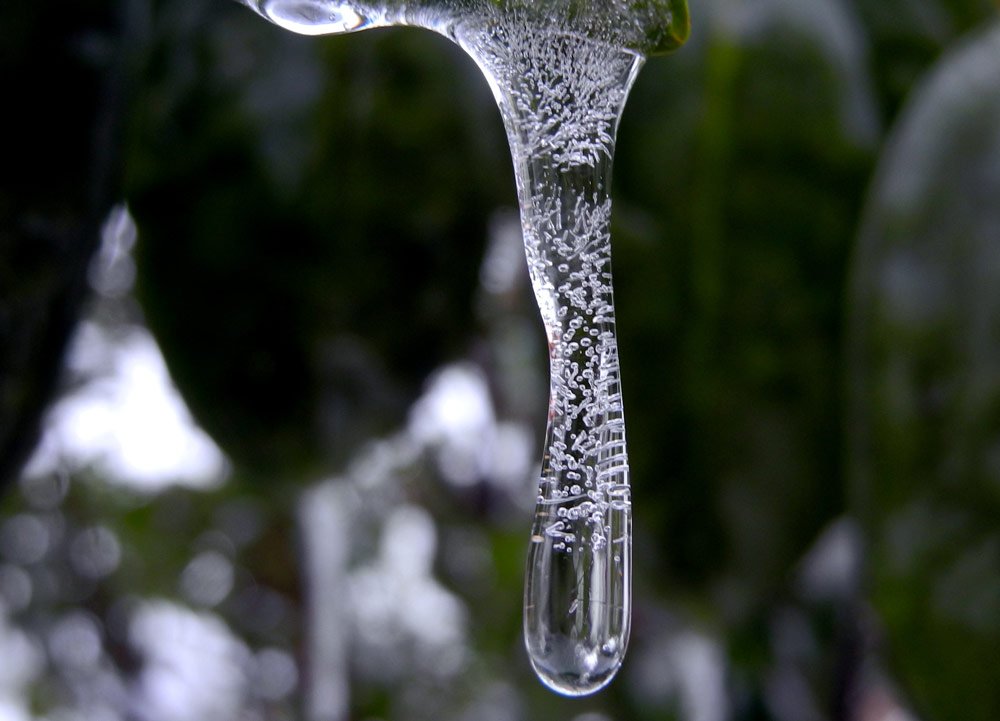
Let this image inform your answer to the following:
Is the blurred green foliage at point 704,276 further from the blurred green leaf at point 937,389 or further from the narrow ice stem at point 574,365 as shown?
the narrow ice stem at point 574,365

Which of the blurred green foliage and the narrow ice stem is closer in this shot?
the narrow ice stem

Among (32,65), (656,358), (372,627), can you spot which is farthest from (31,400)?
(372,627)

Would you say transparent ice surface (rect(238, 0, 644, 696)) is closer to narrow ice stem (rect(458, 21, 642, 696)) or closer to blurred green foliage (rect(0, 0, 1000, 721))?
Result: narrow ice stem (rect(458, 21, 642, 696))

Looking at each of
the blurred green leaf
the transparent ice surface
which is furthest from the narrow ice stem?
the blurred green leaf

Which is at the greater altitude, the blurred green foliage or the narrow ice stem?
the narrow ice stem

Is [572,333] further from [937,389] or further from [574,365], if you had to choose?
[937,389]

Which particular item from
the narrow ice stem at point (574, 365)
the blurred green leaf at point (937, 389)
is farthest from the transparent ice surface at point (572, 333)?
the blurred green leaf at point (937, 389)

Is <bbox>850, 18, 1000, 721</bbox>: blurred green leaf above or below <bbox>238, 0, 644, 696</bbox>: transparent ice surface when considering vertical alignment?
below

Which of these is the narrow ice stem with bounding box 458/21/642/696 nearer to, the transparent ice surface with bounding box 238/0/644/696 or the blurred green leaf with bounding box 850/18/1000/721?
the transparent ice surface with bounding box 238/0/644/696
